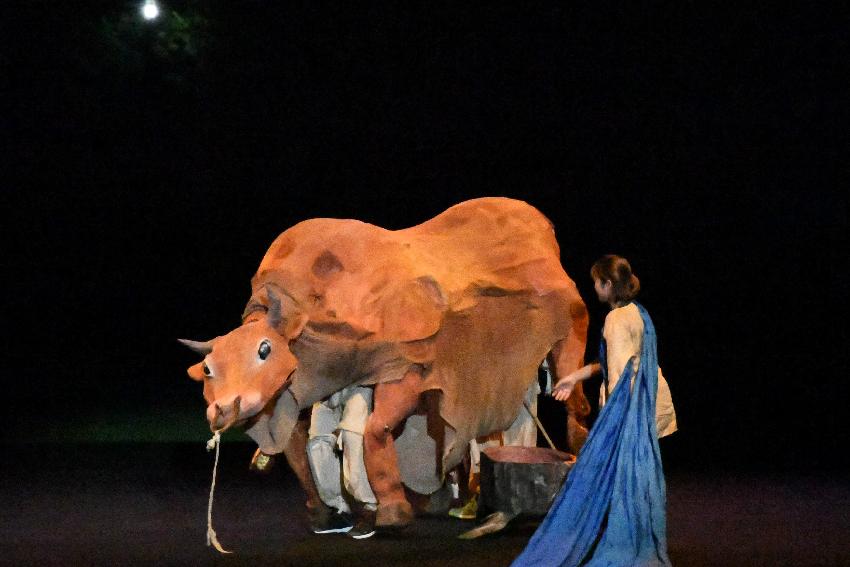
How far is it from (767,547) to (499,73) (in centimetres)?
461

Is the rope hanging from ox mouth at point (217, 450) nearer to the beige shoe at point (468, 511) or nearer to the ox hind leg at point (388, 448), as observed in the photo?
the ox hind leg at point (388, 448)

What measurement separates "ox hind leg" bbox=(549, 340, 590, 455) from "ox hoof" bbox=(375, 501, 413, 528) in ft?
3.74

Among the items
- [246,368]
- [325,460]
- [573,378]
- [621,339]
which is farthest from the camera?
[325,460]

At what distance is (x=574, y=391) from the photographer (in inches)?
267

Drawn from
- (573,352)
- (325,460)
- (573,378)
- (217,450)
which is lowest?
(325,460)

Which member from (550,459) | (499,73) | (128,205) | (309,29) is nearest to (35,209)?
(128,205)

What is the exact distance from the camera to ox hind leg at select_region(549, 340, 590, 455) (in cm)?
656

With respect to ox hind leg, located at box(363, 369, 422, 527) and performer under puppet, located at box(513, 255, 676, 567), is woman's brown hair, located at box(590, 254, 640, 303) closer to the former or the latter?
performer under puppet, located at box(513, 255, 676, 567)

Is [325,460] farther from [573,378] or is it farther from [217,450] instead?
[573,378]

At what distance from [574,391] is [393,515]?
58.9 inches

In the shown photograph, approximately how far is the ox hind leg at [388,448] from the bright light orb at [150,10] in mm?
4625

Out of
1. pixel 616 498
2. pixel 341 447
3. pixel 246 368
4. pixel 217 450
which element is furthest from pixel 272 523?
pixel 616 498

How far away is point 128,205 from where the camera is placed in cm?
949

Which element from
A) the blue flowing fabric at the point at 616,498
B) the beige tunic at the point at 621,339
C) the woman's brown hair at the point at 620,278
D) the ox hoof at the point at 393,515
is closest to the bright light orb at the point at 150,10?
the ox hoof at the point at 393,515
